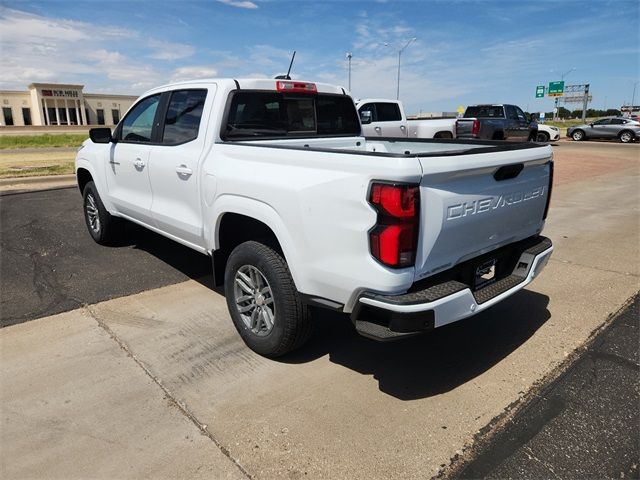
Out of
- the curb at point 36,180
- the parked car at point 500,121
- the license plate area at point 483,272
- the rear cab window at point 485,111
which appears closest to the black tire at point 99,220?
the license plate area at point 483,272

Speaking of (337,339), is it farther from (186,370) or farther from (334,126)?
(334,126)

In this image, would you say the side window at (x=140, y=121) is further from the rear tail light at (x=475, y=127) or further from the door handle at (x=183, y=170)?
the rear tail light at (x=475, y=127)

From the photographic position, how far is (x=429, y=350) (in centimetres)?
363

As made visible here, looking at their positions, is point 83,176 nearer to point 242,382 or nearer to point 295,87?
point 295,87

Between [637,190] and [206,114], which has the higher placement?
[206,114]

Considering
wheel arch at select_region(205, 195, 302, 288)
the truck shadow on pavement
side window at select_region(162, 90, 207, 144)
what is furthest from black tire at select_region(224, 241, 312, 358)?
side window at select_region(162, 90, 207, 144)

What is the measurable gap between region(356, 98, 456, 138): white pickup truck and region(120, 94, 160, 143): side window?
27.2 feet

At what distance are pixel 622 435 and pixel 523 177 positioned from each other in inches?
64.3

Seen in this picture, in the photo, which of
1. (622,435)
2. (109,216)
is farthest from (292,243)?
(109,216)

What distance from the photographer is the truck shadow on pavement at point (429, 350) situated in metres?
3.21

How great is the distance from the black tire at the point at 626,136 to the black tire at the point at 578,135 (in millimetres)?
1984

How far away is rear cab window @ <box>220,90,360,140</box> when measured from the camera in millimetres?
3924

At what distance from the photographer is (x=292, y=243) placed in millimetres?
2932

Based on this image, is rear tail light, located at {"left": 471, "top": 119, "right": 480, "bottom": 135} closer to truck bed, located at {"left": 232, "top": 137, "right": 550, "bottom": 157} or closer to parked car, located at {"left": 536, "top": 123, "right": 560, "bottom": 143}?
parked car, located at {"left": 536, "top": 123, "right": 560, "bottom": 143}
